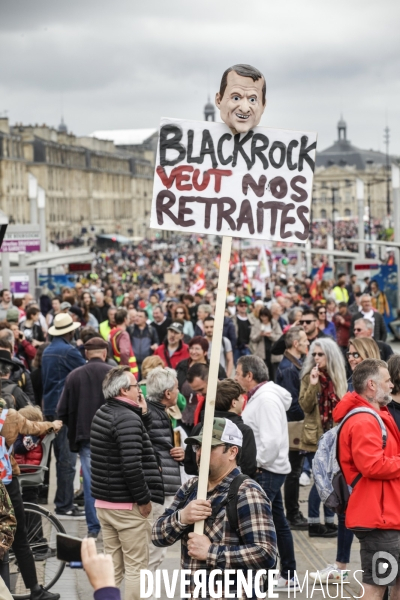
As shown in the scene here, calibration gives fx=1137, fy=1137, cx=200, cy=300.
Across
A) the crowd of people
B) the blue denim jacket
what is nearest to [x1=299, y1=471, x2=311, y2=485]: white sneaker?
the crowd of people

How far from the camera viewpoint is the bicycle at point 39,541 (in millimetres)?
6719

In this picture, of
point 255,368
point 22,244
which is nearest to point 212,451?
point 255,368

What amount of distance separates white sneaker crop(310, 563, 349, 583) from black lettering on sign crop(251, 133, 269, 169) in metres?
3.02

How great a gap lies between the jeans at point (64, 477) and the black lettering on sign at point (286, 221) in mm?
4625

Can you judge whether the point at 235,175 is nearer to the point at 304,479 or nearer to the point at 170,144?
the point at 170,144

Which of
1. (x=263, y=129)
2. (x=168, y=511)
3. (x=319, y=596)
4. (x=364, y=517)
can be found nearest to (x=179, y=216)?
(x=263, y=129)

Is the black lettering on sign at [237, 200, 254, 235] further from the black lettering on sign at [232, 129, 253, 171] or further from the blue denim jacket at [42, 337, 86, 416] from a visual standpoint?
the blue denim jacket at [42, 337, 86, 416]

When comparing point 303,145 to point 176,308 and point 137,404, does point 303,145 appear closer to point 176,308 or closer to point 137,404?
point 137,404

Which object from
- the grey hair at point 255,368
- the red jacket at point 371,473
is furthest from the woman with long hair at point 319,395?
the red jacket at point 371,473

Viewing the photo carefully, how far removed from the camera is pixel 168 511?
176 inches

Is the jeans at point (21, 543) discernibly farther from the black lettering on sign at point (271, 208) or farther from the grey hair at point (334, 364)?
the grey hair at point (334, 364)

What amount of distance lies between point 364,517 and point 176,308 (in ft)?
28.8

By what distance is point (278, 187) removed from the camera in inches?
187

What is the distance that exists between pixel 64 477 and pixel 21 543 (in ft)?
8.58
